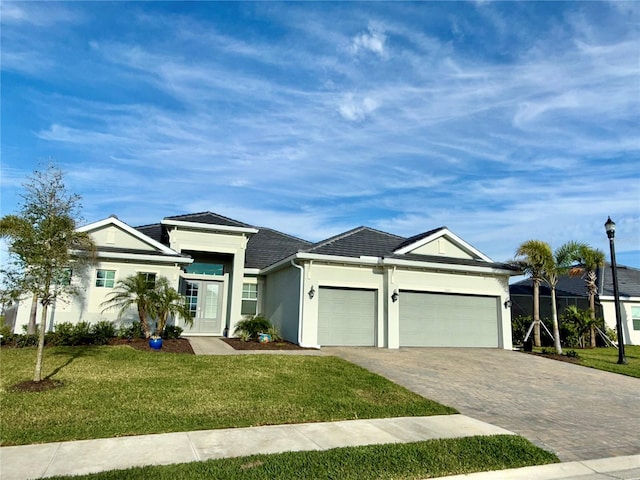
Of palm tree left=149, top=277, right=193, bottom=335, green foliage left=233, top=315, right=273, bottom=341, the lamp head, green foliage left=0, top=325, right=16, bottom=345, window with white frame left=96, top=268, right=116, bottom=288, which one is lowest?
green foliage left=0, top=325, right=16, bottom=345

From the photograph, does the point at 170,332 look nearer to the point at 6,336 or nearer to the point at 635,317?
the point at 6,336

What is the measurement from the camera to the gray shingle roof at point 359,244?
16.1m

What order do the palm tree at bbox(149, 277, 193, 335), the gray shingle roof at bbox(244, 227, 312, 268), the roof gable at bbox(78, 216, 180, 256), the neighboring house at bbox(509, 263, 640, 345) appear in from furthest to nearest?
the neighboring house at bbox(509, 263, 640, 345) → the gray shingle roof at bbox(244, 227, 312, 268) → the roof gable at bbox(78, 216, 180, 256) → the palm tree at bbox(149, 277, 193, 335)

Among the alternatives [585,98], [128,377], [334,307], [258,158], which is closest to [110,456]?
[128,377]

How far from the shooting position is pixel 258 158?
17125 mm

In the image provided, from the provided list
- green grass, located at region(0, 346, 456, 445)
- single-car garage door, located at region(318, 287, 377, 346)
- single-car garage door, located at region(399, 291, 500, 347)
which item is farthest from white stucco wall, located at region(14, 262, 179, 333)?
single-car garage door, located at region(399, 291, 500, 347)

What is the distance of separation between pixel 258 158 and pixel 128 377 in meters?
10.4

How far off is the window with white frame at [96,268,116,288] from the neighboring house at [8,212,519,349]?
0.03 m

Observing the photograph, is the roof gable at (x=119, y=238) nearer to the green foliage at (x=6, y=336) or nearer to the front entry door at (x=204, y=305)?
the front entry door at (x=204, y=305)

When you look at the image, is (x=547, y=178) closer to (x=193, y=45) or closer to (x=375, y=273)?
(x=375, y=273)

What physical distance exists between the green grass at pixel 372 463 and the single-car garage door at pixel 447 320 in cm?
1073

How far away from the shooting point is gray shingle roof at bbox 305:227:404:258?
16.1 m

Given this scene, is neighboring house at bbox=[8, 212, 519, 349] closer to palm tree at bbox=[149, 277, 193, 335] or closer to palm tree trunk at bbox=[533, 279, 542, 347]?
palm tree trunk at bbox=[533, 279, 542, 347]

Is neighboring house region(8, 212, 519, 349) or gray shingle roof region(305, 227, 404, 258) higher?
gray shingle roof region(305, 227, 404, 258)
